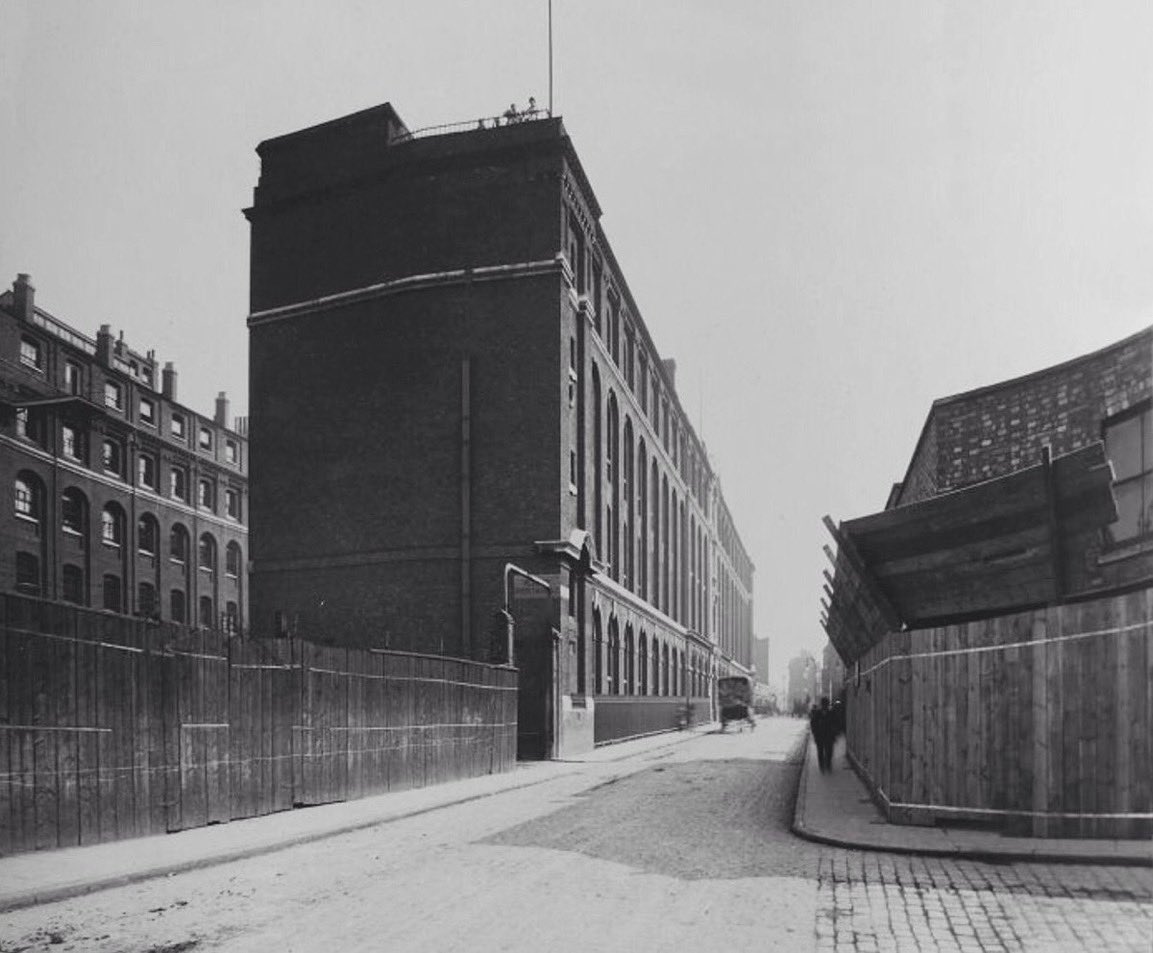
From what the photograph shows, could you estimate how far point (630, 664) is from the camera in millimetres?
40500

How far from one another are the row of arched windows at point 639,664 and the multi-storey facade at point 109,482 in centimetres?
1317

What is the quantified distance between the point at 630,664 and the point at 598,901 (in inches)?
1296

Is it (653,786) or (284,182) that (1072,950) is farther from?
(284,182)

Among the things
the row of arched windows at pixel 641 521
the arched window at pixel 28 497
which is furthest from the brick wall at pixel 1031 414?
the arched window at pixel 28 497

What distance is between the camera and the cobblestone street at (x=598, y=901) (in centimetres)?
668

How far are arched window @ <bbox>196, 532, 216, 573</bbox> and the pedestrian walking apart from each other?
33.8 m

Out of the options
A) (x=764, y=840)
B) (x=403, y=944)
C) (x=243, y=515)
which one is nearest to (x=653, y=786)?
(x=764, y=840)

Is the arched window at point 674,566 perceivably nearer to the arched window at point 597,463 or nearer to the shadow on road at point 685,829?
the arched window at point 597,463

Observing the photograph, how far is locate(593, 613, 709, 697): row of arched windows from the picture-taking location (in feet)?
115

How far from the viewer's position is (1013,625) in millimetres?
10898

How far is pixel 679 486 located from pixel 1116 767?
46.5 m

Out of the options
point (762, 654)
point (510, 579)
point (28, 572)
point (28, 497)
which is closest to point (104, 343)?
point (28, 497)

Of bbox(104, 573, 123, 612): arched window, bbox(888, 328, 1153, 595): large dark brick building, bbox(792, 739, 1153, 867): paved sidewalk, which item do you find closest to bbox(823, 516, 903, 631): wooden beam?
bbox(888, 328, 1153, 595): large dark brick building

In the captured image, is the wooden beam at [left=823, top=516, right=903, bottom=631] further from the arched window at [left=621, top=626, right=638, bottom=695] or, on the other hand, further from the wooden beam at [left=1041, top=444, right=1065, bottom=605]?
the arched window at [left=621, top=626, right=638, bottom=695]
